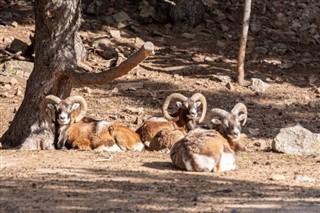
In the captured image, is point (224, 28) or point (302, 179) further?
point (224, 28)

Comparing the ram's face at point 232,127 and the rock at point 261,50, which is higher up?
the rock at point 261,50

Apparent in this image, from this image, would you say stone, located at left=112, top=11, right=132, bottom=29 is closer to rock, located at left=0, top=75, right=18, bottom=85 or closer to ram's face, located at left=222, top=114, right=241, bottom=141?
rock, located at left=0, top=75, right=18, bottom=85

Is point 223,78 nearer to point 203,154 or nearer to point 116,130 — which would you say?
point 116,130

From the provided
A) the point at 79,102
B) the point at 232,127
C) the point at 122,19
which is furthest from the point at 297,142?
the point at 122,19

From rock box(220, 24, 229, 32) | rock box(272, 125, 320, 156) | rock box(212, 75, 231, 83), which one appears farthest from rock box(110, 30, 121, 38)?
rock box(272, 125, 320, 156)

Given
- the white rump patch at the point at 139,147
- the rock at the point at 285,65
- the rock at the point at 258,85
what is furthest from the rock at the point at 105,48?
the white rump patch at the point at 139,147

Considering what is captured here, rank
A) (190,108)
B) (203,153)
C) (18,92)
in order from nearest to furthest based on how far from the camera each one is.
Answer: (203,153) < (190,108) < (18,92)

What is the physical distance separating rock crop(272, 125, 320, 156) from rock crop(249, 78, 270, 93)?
19.3 ft

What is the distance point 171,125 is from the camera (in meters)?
16.7

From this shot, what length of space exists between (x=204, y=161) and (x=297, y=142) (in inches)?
128

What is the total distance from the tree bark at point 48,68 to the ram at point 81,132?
0.23 meters

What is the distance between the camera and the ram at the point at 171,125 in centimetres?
1548

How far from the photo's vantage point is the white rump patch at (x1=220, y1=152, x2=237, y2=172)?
13.0 metres

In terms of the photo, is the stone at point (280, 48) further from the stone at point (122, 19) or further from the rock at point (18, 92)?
the rock at point (18, 92)
